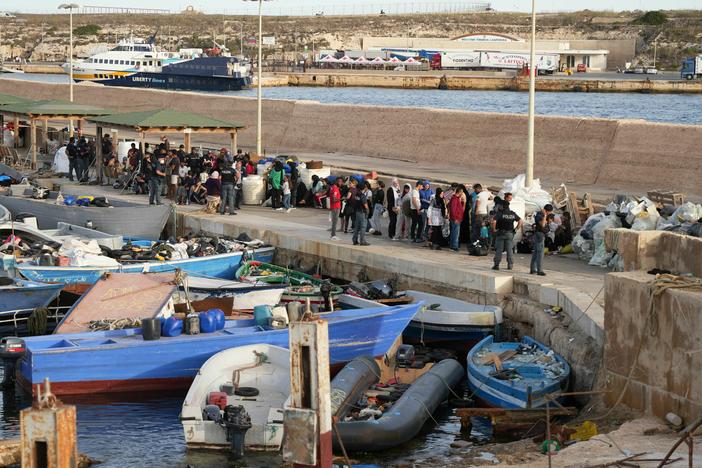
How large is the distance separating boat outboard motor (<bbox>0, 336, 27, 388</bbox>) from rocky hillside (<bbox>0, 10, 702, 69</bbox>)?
133m

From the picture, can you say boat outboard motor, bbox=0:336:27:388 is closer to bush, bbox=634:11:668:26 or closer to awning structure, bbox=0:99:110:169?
awning structure, bbox=0:99:110:169

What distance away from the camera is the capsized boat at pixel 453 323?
21.5m

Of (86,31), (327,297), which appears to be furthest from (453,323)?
(86,31)

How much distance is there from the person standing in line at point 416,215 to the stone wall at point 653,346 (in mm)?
8801

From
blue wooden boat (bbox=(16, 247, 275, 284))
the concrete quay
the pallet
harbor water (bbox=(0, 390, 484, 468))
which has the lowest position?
harbor water (bbox=(0, 390, 484, 468))

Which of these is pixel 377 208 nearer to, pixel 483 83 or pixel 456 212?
pixel 456 212

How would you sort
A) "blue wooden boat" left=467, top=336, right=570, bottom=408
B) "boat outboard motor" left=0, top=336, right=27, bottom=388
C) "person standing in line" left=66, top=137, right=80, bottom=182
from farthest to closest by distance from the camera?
"person standing in line" left=66, top=137, right=80, bottom=182
"boat outboard motor" left=0, top=336, right=27, bottom=388
"blue wooden boat" left=467, top=336, right=570, bottom=408

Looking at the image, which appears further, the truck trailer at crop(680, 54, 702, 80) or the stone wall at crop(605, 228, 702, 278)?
the truck trailer at crop(680, 54, 702, 80)

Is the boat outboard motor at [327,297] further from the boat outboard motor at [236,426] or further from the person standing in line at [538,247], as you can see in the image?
the boat outboard motor at [236,426]

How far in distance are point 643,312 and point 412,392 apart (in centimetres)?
366

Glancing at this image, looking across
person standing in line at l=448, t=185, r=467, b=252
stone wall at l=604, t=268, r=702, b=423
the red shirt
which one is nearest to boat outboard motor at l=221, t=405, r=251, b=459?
stone wall at l=604, t=268, r=702, b=423

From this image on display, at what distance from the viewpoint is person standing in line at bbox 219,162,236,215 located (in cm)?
3003

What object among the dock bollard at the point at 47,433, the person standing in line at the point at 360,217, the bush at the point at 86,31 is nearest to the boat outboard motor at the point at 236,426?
Answer: the dock bollard at the point at 47,433

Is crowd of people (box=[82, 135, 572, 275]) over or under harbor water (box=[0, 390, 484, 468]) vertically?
over
